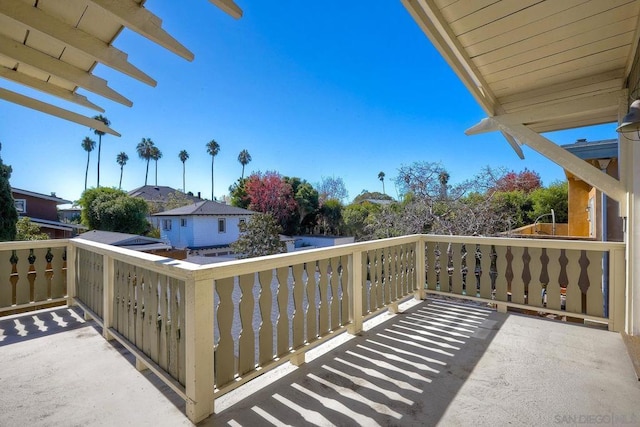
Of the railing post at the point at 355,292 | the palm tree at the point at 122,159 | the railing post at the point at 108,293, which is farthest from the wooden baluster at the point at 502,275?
the palm tree at the point at 122,159

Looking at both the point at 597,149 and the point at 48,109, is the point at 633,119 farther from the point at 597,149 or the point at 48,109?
the point at 48,109

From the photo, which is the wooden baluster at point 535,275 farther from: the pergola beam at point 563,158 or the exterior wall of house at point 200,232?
the exterior wall of house at point 200,232

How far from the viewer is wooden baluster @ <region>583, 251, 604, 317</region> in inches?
119

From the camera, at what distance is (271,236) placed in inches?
532

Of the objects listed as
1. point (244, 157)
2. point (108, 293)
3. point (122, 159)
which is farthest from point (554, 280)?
point (122, 159)

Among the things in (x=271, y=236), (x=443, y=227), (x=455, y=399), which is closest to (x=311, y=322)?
(x=455, y=399)

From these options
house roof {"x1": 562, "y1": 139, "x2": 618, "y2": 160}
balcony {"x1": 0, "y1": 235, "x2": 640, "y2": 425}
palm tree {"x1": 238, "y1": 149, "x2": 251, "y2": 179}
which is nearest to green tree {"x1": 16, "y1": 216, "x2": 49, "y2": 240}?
balcony {"x1": 0, "y1": 235, "x2": 640, "y2": 425}

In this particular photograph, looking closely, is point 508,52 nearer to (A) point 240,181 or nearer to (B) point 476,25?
(B) point 476,25

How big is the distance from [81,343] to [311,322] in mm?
2156

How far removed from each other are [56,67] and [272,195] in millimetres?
20435

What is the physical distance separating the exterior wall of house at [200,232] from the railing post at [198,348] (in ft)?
58.7

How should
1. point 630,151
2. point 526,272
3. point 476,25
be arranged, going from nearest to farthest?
point 476,25
point 630,151
point 526,272

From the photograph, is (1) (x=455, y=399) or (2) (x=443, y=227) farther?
A: (2) (x=443, y=227)

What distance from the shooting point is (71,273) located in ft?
12.2
